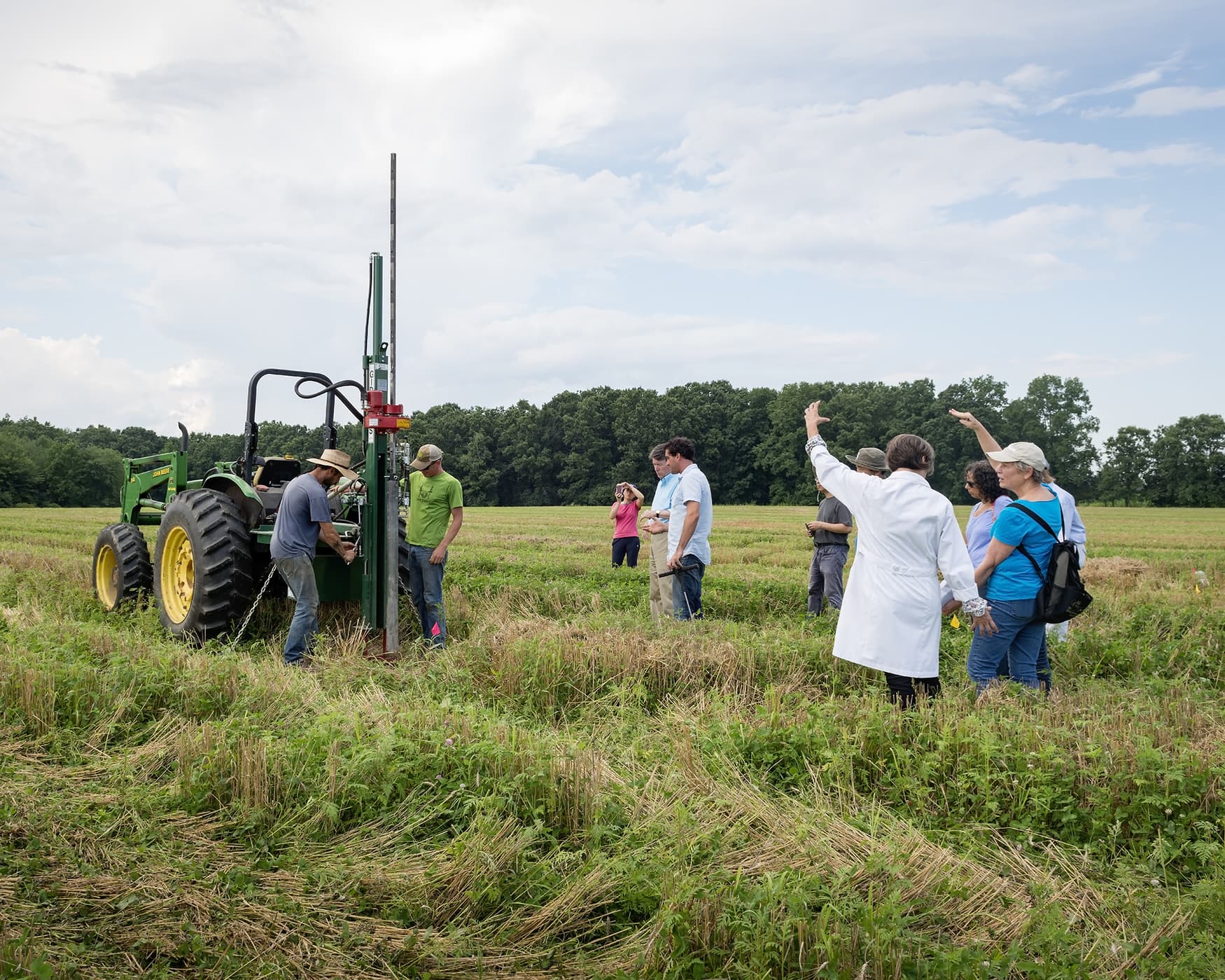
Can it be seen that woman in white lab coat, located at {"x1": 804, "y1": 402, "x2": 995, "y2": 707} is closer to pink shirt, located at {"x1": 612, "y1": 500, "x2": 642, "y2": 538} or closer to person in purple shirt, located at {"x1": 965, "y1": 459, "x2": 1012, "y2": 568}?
person in purple shirt, located at {"x1": 965, "y1": 459, "x2": 1012, "y2": 568}

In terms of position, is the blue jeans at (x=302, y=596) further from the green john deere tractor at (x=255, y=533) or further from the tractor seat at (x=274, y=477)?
the tractor seat at (x=274, y=477)

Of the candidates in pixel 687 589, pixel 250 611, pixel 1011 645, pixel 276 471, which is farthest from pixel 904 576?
pixel 276 471

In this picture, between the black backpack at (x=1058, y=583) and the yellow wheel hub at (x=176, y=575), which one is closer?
the black backpack at (x=1058, y=583)

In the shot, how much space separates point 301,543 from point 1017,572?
506 centimetres

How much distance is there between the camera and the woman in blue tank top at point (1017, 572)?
16.5 ft

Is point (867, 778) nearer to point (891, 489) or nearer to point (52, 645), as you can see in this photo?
point (891, 489)

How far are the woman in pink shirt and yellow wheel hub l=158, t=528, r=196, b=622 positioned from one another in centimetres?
642

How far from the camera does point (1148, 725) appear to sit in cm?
440

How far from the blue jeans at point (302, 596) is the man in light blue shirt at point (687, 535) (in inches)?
112

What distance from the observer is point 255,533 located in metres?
7.67

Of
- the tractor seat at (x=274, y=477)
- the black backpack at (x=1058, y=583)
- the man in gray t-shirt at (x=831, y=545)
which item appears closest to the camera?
the black backpack at (x=1058, y=583)

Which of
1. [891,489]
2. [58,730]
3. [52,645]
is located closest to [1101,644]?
[891,489]

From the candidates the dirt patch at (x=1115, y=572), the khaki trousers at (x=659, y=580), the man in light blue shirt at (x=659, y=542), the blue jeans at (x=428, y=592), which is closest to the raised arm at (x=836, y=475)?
the man in light blue shirt at (x=659, y=542)

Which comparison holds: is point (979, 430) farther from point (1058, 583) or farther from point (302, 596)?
point (302, 596)
